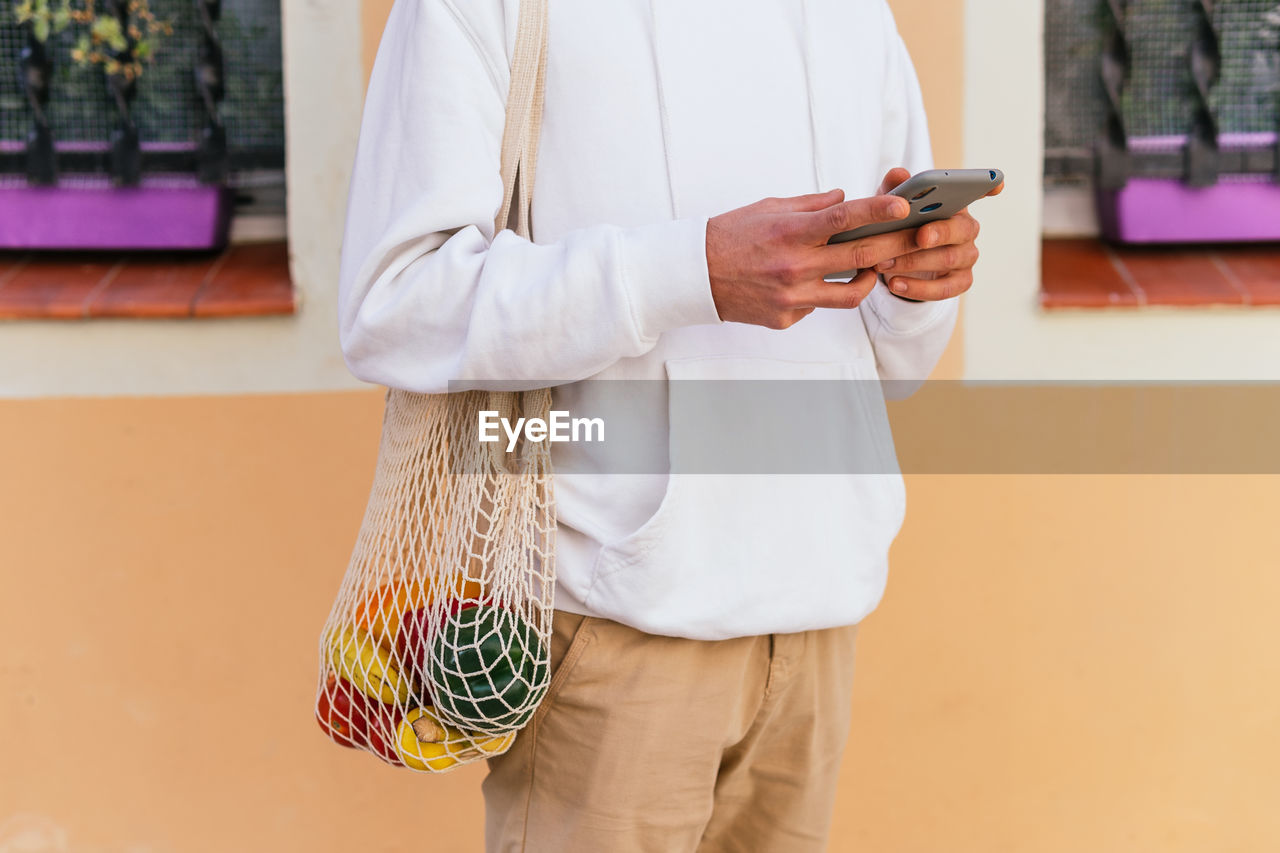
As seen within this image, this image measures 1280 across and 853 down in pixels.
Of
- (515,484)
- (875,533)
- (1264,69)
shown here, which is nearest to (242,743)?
(515,484)

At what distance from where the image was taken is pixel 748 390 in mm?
1065

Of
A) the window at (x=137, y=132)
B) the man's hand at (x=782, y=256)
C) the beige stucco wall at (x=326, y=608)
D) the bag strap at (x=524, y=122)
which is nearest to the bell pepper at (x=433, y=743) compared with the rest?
the bag strap at (x=524, y=122)

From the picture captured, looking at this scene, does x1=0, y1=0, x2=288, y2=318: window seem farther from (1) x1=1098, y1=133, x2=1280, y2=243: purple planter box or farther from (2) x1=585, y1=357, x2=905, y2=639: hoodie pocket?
(1) x1=1098, y1=133, x2=1280, y2=243: purple planter box

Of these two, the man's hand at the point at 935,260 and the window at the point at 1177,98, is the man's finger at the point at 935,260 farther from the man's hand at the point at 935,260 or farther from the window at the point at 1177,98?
the window at the point at 1177,98

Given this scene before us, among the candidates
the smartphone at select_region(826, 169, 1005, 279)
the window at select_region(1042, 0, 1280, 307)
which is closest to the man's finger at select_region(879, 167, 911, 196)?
the smartphone at select_region(826, 169, 1005, 279)

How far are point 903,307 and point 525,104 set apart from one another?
1.51ft

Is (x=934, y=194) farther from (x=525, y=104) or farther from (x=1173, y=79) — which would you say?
(x=1173, y=79)

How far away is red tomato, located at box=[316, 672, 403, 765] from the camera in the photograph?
3.53 ft

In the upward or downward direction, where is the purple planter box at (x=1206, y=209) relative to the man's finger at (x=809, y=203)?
upward

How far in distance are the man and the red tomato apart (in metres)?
0.14

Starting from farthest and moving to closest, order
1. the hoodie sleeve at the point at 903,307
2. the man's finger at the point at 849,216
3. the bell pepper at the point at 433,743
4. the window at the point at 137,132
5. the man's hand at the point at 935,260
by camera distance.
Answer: the window at the point at 137,132 < the hoodie sleeve at the point at 903,307 < the bell pepper at the point at 433,743 < the man's hand at the point at 935,260 < the man's finger at the point at 849,216

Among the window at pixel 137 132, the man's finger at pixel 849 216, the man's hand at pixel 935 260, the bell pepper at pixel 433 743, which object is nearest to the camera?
the man's finger at pixel 849 216

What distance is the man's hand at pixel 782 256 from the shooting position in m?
0.88
